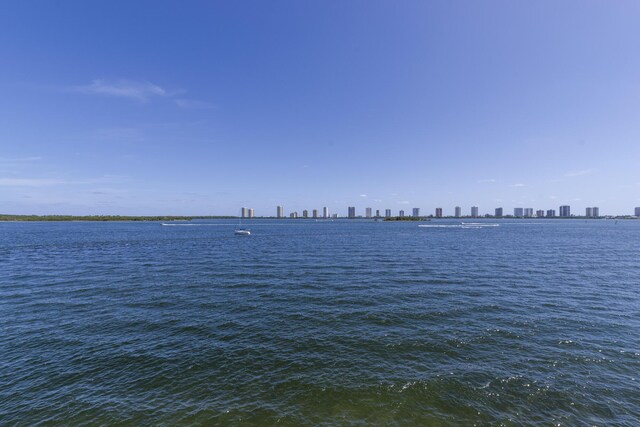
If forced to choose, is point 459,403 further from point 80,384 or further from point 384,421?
point 80,384

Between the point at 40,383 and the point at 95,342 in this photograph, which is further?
the point at 95,342

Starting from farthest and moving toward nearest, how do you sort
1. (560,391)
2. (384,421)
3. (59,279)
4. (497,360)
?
(59,279) < (497,360) < (560,391) < (384,421)

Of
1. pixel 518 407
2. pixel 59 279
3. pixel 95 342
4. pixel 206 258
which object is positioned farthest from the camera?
pixel 206 258

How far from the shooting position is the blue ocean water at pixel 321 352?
11502mm

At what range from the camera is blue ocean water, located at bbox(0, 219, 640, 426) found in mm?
11502

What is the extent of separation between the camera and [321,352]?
16000mm

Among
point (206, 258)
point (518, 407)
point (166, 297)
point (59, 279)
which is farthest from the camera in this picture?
point (206, 258)

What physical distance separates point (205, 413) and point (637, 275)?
165ft

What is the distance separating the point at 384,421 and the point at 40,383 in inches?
618

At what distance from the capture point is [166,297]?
2634 cm

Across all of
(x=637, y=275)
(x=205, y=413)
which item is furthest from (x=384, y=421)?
(x=637, y=275)

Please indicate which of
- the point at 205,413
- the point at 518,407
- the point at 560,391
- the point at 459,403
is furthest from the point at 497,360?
the point at 205,413

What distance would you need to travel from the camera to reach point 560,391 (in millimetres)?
12617

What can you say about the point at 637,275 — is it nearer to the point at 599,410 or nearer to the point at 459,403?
the point at 599,410
